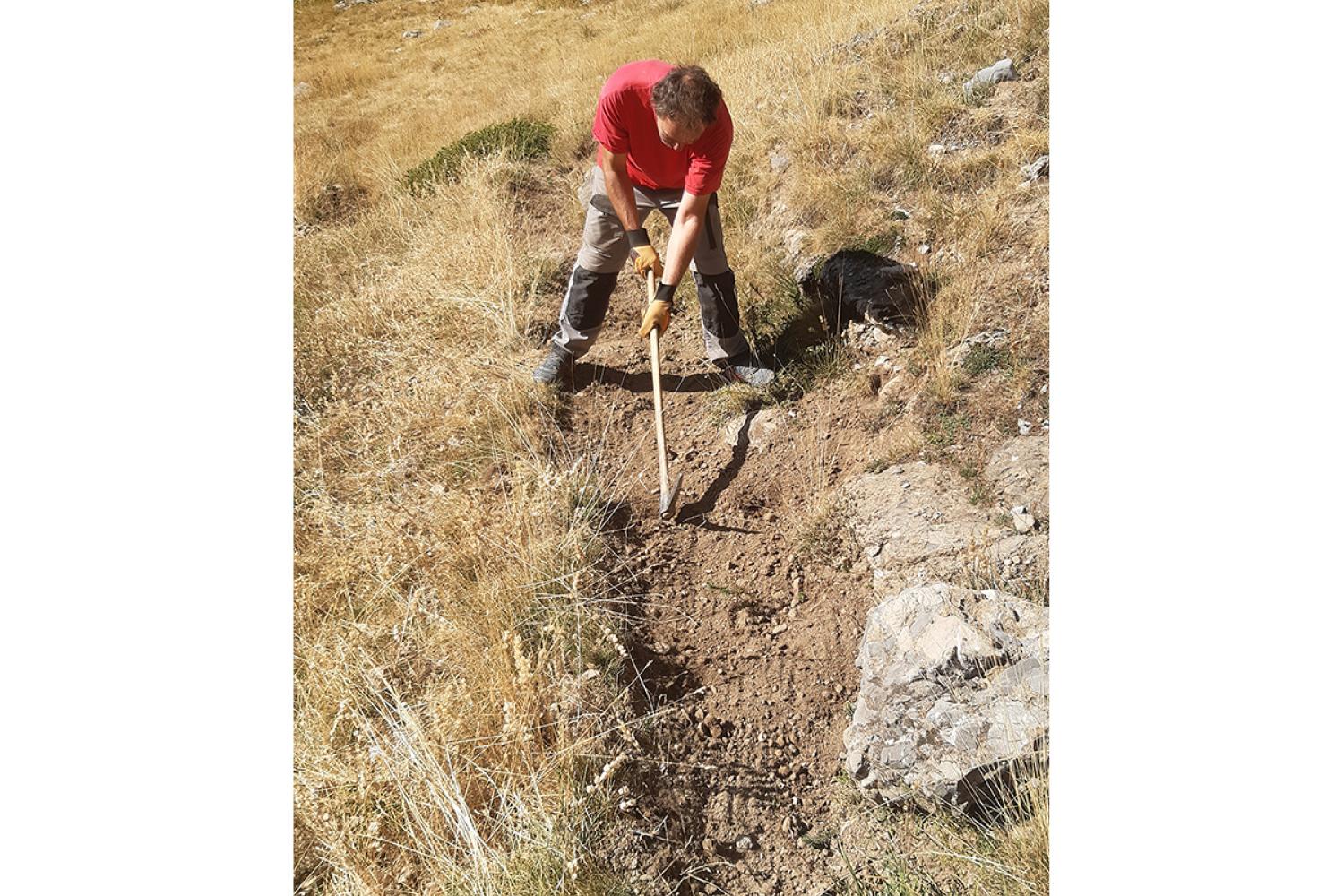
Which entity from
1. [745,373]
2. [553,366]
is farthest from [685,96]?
[553,366]

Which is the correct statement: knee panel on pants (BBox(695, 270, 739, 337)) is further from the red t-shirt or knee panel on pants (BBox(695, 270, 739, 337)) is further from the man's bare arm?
the red t-shirt

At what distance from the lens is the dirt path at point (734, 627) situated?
7.45 ft

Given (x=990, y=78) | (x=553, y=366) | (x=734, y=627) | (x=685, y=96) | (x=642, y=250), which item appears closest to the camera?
(x=734, y=627)

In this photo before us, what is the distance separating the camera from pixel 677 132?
3.14 metres

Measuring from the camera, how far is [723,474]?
358 centimetres

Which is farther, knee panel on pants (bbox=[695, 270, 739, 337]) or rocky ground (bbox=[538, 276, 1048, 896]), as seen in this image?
knee panel on pants (bbox=[695, 270, 739, 337])

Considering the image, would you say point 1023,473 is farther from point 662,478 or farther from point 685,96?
point 685,96

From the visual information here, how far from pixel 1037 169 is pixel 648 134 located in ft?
7.06

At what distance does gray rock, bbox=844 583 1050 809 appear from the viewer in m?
2.09

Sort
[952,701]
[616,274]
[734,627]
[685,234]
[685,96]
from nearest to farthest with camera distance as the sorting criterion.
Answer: [952,701], [734,627], [685,96], [685,234], [616,274]

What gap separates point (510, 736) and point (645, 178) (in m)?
2.55

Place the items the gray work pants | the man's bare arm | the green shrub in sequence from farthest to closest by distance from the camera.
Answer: the green shrub, the gray work pants, the man's bare arm

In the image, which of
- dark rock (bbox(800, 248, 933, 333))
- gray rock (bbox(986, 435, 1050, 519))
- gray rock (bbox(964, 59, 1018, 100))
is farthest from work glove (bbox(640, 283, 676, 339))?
gray rock (bbox(964, 59, 1018, 100))

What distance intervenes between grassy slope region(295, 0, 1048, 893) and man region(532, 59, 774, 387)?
370 millimetres
